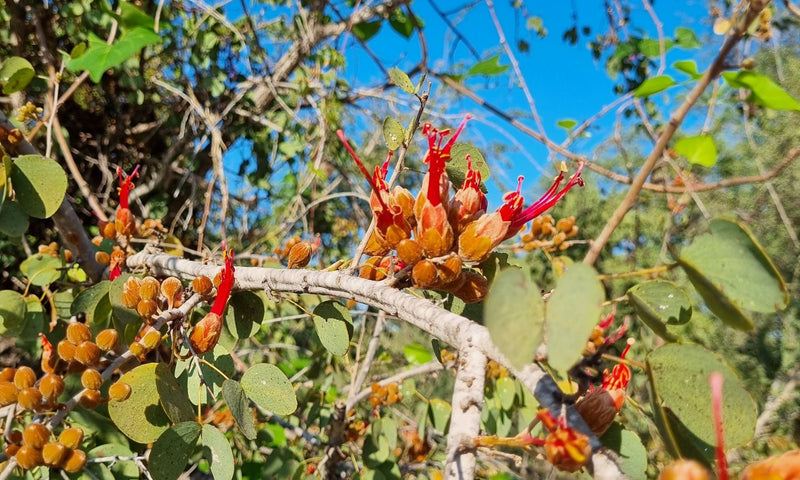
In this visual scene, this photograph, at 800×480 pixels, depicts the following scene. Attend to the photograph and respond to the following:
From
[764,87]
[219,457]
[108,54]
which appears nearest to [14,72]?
[108,54]

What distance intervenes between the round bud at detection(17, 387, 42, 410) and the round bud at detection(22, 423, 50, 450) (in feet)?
0.13

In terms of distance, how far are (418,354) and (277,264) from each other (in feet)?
2.54

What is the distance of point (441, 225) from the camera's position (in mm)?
527

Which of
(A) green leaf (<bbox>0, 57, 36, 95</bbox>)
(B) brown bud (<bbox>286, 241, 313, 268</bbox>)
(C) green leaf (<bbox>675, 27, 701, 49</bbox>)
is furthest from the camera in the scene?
(C) green leaf (<bbox>675, 27, 701, 49</bbox>)

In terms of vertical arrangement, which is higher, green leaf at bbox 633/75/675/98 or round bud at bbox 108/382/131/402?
green leaf at bbox 633/75/675/98

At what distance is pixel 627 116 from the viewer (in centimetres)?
309

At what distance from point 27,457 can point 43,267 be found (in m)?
0.60

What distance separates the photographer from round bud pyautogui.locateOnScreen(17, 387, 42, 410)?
57cm

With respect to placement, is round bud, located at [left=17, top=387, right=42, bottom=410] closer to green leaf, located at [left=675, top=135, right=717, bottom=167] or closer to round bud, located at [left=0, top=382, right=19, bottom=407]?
round bud, located at [left=0, top=382, right=19, bottom=407]

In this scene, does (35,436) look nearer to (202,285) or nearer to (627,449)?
(202,285)

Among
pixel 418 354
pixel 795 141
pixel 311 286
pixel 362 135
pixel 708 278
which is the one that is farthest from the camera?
pixel 795 141

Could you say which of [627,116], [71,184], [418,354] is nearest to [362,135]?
[627,116]

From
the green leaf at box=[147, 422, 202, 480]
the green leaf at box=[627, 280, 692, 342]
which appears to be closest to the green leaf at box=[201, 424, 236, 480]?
the green leaf at box=[147, 422, 202, 480]

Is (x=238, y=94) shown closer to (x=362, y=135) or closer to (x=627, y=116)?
(x=362, y=135)
